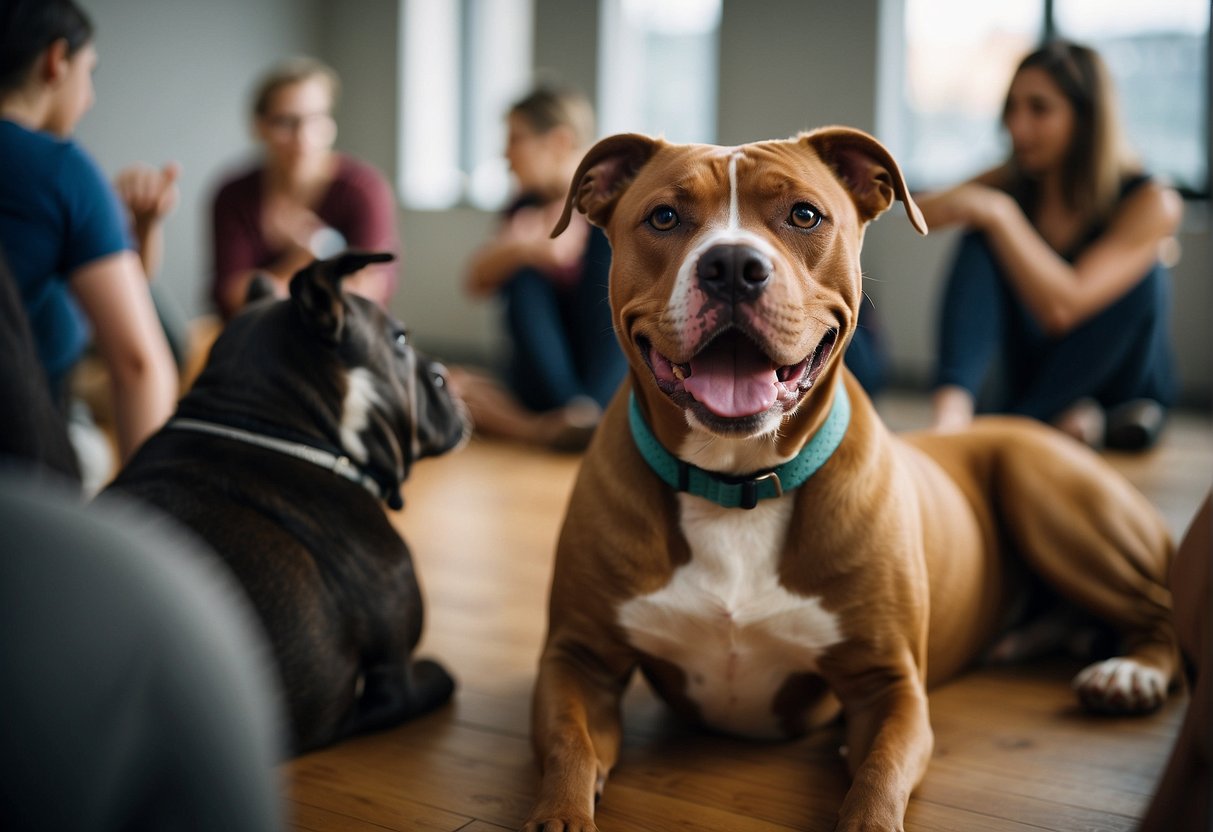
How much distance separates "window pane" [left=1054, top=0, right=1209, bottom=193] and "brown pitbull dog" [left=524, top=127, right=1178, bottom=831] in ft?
19.2

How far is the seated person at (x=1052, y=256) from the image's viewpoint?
4.42 metres

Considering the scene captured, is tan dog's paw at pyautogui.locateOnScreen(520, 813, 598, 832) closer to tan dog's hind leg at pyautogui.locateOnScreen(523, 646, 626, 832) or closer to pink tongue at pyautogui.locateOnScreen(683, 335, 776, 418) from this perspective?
tan dog's hind leg at pyautogui.locateOnScreen(523, 646, 626, 832)

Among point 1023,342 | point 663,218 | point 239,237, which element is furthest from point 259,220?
point 663,218

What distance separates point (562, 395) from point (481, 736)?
354 cm

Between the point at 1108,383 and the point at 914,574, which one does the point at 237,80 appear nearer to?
the point at 1108,383

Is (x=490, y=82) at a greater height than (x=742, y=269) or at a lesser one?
greater

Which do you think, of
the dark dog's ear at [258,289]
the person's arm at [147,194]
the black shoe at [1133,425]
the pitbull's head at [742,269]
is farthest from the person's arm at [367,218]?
the pitbull's head at [742,269]

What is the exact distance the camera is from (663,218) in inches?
74.9

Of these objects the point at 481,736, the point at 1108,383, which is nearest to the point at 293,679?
the point at 481,736

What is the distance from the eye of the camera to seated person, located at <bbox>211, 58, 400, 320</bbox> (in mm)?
5617

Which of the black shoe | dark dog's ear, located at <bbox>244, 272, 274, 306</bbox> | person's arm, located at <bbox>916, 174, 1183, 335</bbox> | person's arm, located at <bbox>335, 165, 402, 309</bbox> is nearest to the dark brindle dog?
dark dog's ear, located at <bbox>244, 272, 274, 306</bbox>

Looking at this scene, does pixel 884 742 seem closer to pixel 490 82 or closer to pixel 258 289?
pixel 258 289

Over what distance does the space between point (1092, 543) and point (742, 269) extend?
1210 millimetres

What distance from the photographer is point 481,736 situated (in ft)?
7.32
